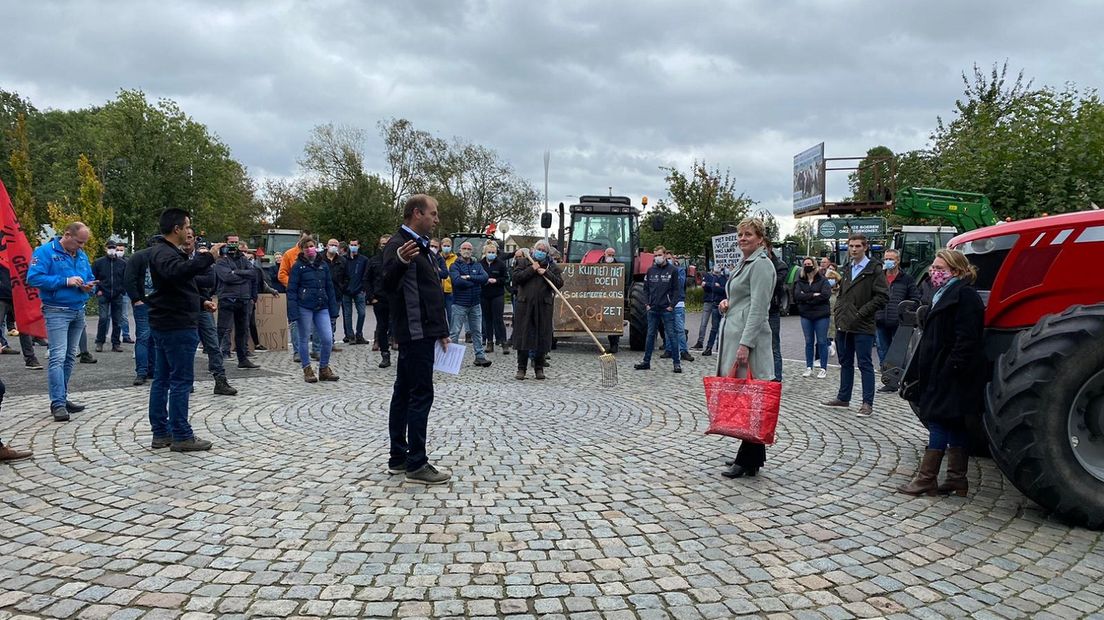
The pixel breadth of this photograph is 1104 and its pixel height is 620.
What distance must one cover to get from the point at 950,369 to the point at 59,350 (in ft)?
25.2

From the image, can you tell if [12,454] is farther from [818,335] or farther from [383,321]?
[818,335]

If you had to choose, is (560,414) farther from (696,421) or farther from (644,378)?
(644,378)

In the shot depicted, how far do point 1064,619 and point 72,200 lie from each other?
43069mm

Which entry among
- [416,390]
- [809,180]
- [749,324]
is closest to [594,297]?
[749,324]

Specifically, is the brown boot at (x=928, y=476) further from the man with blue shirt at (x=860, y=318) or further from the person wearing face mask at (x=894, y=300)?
the person wearing face mask at (x=894, y=300)

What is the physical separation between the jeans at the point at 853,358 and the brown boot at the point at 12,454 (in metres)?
7.62

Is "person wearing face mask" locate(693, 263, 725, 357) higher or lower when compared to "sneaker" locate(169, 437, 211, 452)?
higher

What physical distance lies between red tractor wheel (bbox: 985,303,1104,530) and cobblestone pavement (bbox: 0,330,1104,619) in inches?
10.2

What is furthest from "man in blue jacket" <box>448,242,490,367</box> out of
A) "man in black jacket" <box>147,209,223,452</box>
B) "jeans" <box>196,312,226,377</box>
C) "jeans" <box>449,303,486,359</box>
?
"man in black jacket" <box>147,209,223,452</box>

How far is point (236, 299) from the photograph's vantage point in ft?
33.6

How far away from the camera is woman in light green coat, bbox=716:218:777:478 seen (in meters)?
4.92

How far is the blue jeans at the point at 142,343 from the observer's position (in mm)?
8453

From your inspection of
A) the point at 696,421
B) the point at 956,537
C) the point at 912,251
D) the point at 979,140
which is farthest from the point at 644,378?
the point at 979,140

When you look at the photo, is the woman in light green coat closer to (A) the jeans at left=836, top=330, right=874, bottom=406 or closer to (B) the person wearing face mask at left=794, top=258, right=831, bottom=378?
(A) the jeans at left=836, top=330, right=874, bottom=406
